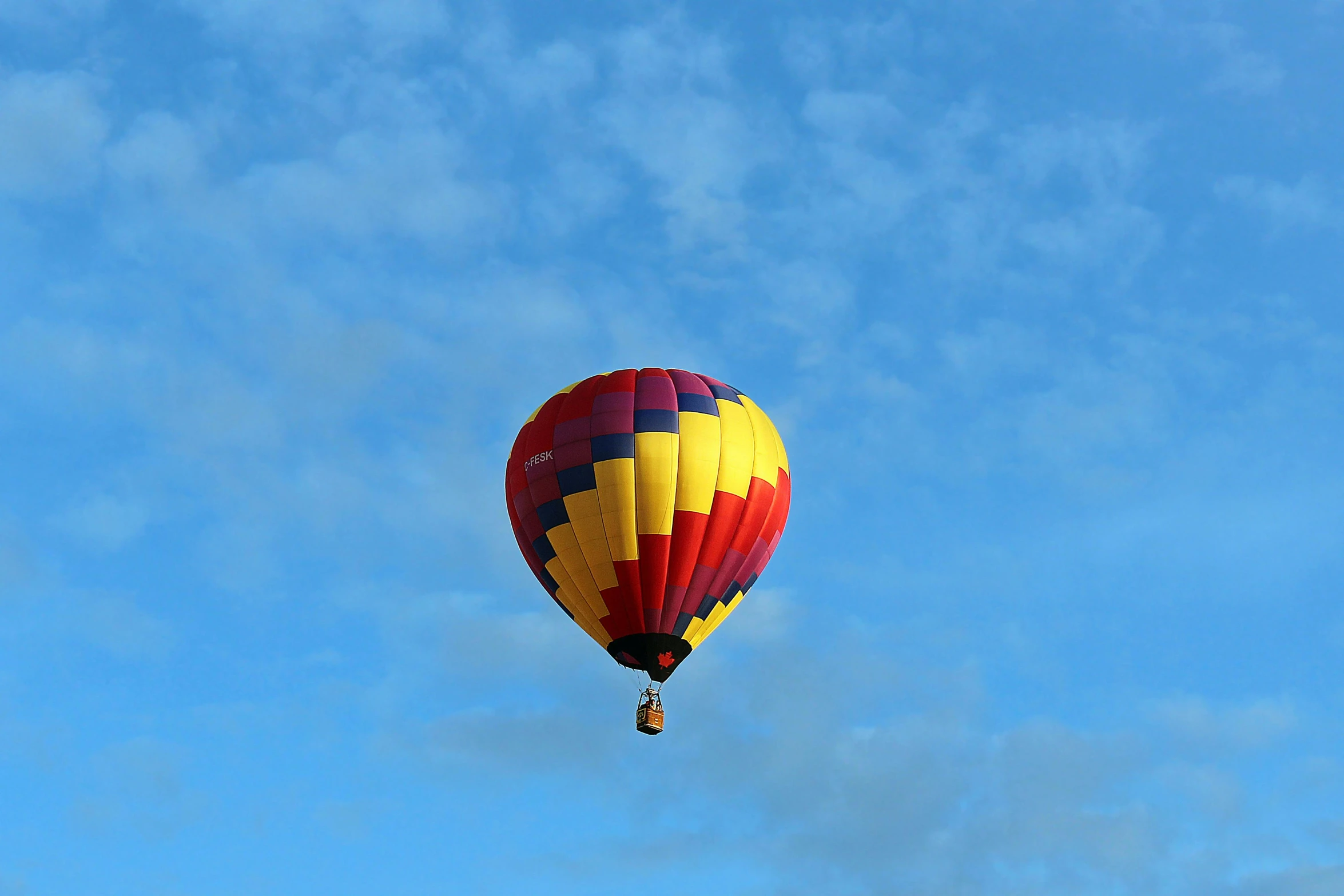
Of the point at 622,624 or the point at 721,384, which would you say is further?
the point at 721,384

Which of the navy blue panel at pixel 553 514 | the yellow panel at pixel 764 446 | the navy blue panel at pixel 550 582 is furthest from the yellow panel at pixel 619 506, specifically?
the yellow panel at pixel 764 446

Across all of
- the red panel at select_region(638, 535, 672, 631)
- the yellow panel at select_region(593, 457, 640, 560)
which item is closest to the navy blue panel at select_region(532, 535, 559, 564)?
the yellow panel at select_region(593, 457, 640, 560)

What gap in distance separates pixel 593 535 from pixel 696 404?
5.00 metres

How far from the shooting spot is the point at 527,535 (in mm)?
50344

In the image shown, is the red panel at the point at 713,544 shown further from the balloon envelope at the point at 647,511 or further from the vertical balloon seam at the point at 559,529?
the vertical balloon seam at the point at 559,529

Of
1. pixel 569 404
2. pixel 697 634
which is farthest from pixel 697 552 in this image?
pixel 569 404

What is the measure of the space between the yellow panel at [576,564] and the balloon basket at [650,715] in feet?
8.83

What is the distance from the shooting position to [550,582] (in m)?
50.2

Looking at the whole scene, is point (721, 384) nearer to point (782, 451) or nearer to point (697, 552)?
point (782, 451)

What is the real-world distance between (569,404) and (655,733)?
9.99 metres

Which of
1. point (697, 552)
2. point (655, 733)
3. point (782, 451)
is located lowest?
point (655, 733)

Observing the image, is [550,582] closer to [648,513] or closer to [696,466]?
[648,513]

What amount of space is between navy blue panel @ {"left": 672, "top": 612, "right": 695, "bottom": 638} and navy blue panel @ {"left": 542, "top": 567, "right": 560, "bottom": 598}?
12.4 feet

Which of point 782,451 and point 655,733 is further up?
point 782,451
